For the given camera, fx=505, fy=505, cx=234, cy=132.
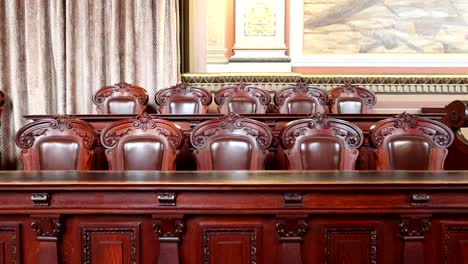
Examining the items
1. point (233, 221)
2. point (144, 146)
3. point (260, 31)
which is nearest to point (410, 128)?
point (233, 221)

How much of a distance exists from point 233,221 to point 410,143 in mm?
1121

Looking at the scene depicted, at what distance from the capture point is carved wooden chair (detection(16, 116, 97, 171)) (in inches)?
98.5

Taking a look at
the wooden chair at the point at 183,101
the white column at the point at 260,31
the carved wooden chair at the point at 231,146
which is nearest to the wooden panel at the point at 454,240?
the carved wooden chair at the point at 231,146

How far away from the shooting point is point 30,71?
15.9 ft

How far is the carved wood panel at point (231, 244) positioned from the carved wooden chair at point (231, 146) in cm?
73

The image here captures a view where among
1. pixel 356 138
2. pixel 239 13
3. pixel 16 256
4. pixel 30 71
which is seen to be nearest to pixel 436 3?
pixel 239 13

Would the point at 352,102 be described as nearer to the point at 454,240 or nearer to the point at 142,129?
the point at 142,129

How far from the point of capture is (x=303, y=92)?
14.6 ft

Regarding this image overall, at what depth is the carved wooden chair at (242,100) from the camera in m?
4.39

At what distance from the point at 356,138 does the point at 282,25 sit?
133 inches

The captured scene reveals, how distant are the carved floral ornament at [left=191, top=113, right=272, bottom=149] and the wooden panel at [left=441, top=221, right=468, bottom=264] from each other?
0.97m

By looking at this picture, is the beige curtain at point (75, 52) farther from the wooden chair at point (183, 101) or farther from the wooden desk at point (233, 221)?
Result: the wooden desk at point (233, 221)

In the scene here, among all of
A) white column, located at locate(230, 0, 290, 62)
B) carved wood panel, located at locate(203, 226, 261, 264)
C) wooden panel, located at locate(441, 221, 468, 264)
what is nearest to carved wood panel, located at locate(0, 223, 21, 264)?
carved wood panel, located at locate(203, 226, 261, 264)

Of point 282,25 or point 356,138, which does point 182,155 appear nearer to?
point 356,138
